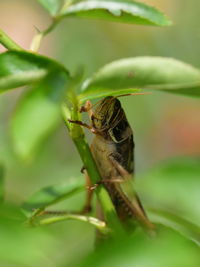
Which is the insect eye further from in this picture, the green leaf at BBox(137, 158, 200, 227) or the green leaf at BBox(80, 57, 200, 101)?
the green leaf at BBox(80, 57, 200, 101)

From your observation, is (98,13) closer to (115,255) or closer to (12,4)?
(115,255)

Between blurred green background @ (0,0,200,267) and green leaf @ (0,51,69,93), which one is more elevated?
green leaf @ (0,51,69,93)

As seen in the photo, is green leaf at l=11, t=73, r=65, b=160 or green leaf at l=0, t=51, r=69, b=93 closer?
green leaf at l=11, t=73, r=65, b=160

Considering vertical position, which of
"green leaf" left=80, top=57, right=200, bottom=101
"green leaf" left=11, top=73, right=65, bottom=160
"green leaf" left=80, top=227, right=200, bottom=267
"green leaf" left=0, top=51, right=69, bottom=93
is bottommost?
"green leaf" left=80, top=227, right=200, bottom=267

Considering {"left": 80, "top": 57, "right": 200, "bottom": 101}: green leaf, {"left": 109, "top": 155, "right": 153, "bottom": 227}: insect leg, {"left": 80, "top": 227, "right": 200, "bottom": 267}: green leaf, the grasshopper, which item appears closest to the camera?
{"left": 80, "top": 227, "right": 200, "bottom": 267}: green leaf

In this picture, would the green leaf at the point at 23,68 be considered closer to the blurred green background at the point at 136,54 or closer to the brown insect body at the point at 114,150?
the brown insect body at the point at 114,150

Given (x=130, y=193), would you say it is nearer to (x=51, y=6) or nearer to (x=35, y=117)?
(x=51, y=6)

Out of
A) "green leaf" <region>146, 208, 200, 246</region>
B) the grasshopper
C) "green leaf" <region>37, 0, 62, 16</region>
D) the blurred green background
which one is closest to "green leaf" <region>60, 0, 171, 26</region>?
"green leaf" <region>37, 0, 62, 16</region>
